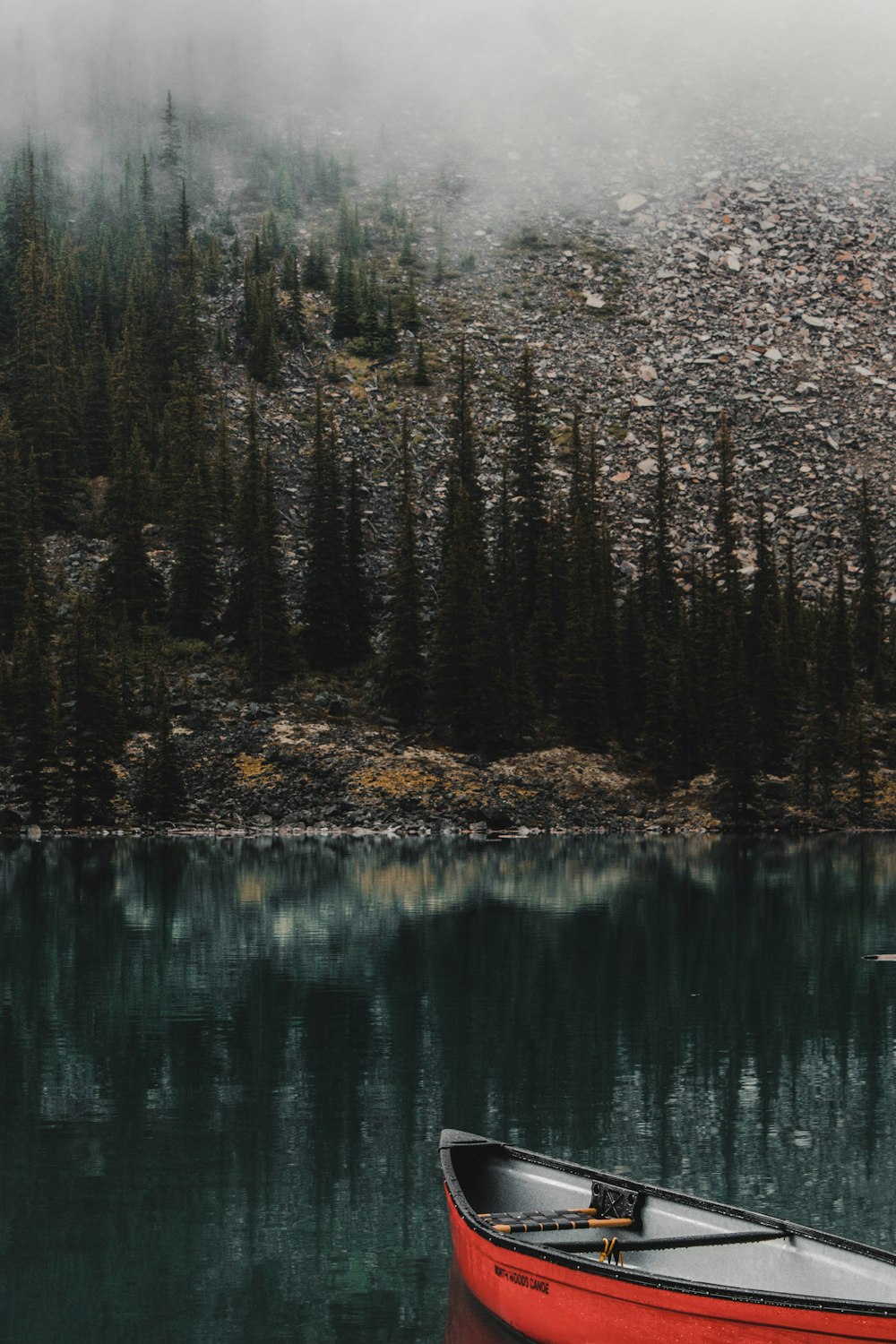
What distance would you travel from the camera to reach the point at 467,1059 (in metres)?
31.5

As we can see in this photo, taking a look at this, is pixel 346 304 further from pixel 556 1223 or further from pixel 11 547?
pixel 556 1223

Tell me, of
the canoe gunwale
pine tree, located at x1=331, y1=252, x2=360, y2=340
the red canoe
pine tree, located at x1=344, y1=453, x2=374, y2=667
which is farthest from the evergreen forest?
the red canoe

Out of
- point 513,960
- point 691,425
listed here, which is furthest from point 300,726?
point 691,425

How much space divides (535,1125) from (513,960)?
1981 cm

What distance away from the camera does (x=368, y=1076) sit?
29594mm

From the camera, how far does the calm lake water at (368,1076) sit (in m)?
18.5

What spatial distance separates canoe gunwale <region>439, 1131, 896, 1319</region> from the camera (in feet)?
40.5

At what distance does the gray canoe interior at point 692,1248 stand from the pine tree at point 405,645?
89.9m

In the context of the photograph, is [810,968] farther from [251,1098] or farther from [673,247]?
[673,247]

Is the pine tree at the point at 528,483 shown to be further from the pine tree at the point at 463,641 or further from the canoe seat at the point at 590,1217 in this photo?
the canoe seat at the point at 590,1217

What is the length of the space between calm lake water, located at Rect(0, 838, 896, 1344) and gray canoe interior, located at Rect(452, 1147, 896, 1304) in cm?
159

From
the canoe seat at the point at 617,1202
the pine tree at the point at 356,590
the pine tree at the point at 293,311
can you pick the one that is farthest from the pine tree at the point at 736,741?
the canoe seat at the point at 617,1202

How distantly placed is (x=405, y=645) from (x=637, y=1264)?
305 ft

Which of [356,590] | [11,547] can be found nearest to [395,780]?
[356,590]
